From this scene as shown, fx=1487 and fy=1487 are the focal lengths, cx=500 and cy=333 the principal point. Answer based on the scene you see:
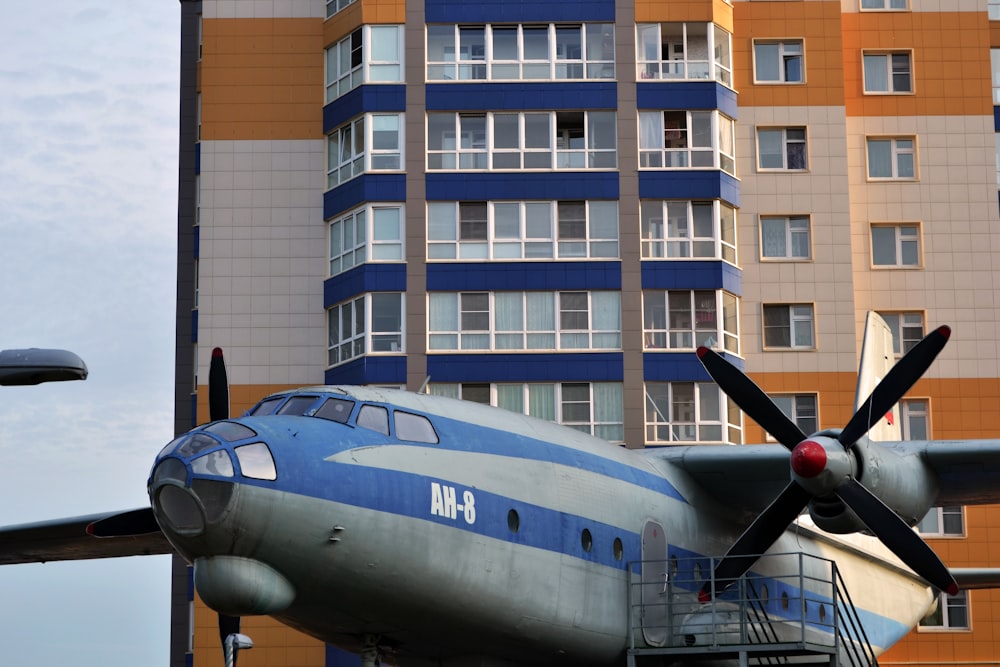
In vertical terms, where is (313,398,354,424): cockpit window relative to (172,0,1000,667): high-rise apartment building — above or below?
below

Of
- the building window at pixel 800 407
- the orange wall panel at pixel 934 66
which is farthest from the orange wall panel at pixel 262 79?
the orange wall panel at pixel 934 66

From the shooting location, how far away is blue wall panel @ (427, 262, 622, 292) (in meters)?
47.8

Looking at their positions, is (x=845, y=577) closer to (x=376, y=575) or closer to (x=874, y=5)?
(x=376, y=575)

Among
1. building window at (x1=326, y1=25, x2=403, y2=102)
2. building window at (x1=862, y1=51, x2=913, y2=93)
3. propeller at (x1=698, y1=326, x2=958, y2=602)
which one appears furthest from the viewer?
building window at (x1=862, y1=51, x2=913, y2=93)

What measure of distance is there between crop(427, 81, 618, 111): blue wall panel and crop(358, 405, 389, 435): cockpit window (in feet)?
91.9

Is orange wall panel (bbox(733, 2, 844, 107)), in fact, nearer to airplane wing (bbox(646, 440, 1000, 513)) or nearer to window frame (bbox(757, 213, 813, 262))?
window frame (bbox(757, 213, 813, 262))

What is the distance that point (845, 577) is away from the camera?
3331 cm

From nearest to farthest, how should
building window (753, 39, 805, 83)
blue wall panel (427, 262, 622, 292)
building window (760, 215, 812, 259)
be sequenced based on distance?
blue wall panel (427, 262, 622, 292), building window (760, 215, 812, 259), building window (753, 39, 805, 83)

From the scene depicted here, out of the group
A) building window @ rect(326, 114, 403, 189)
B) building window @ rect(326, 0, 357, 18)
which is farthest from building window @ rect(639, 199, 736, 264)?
building window @ rect(326, 0, 357, 18)

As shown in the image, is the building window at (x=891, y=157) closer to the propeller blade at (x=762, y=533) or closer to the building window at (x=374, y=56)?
the building window at (x=374, y=56)

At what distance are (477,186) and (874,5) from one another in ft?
55.0

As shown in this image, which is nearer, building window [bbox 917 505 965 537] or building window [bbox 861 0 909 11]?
building window [bbox 917 505 965 537]

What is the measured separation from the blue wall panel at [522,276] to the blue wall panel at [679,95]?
19.0ft

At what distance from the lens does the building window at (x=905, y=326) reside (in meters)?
51.2
